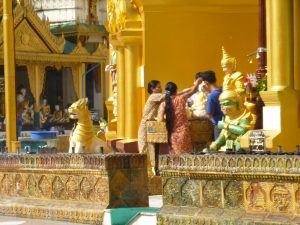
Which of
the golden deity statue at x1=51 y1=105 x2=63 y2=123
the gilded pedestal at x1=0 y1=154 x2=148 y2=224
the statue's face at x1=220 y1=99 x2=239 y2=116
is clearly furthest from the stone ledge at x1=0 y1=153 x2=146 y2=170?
the golden deity statue at x1=51 y1=105 x2=63 y2=123

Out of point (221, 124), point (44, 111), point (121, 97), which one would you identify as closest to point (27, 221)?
point (221, 124)

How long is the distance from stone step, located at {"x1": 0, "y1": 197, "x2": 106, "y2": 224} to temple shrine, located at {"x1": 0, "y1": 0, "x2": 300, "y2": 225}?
0.02 metres

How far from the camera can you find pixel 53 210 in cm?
1170

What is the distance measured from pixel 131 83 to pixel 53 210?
4653mm

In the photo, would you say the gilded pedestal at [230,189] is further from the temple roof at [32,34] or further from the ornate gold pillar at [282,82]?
the temple roof at [32,34]

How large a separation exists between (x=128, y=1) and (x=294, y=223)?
27.6ft

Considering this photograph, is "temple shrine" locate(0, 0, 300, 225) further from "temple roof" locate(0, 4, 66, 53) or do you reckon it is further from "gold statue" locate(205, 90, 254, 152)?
"temple roof" locate(0, 4, 66, 53)

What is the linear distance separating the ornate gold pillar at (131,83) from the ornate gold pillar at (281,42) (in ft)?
16.1

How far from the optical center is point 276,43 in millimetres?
11258

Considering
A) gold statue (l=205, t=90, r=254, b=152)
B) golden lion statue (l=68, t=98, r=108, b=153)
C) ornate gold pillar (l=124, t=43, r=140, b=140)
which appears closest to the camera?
gold statue (l=205, t=90, r=254, b=152)

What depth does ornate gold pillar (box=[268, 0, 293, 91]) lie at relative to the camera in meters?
11.2

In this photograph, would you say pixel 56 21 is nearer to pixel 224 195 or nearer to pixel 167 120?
pixel 167 120

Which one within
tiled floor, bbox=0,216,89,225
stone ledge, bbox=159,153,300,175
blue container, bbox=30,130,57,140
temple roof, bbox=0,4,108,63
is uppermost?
temple roof, bbox=0,4,108,63

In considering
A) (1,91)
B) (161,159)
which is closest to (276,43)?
(161,159)
